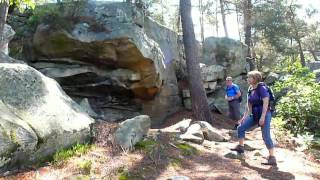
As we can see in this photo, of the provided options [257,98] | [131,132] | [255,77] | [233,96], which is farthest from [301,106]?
[131,132]

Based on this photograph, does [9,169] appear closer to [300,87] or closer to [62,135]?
[62,135]

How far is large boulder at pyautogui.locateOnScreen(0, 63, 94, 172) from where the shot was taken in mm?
5180

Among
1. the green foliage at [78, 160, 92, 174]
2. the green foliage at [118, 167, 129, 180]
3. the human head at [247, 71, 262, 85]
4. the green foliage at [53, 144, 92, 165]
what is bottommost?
the green foliage at [118, 167, 129, 180]

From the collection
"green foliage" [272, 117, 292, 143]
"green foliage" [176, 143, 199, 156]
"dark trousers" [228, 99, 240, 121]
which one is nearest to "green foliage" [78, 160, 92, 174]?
"green foliage" [176, 143, 199, 156]

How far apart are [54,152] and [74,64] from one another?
7.94 meters

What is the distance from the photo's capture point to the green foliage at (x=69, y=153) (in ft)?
19.1

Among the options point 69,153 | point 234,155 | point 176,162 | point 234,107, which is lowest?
point 234,155

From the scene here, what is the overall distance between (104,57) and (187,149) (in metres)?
6.75

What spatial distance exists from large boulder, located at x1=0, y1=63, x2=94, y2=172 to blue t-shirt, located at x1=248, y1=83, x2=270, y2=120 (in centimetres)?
329

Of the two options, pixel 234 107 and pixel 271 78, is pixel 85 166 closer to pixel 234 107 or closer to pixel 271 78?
pixel 234 107

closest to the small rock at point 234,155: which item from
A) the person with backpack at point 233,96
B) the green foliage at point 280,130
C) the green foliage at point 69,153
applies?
the green foliage at point 280,130

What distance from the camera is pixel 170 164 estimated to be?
6445mm

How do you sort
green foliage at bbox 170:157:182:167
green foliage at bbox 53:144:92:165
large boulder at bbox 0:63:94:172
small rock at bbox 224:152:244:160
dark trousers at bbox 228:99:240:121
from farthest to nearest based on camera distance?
dark trousers at bbox 228:99:240:121, small rock at bbox 224:152:244:160, green foliage at bbox 170:157:182:167, green foliage at bbox 53:144:92:165, large boulder at bbox 0:63:94:172

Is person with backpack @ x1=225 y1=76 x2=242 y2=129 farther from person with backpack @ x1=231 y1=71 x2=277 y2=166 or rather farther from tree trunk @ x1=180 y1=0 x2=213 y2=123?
person with backpack @ x1=231 y1=71 x2=277 y2=166
